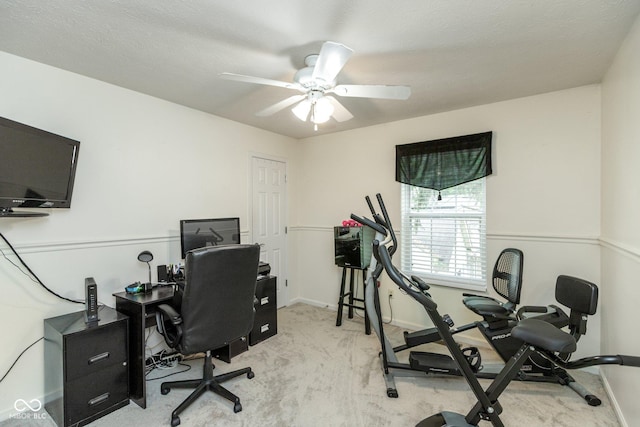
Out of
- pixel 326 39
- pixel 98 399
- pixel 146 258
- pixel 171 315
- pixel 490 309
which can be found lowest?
pixel 98 399

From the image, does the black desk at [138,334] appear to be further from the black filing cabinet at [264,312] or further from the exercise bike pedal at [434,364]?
the exercise bike pedal at [434,364]

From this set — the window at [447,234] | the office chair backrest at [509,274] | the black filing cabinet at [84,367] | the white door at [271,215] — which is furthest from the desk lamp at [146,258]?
Answer: the office chair backrest at [509,274]

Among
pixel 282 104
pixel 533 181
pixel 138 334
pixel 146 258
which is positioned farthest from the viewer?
pixel 533 181

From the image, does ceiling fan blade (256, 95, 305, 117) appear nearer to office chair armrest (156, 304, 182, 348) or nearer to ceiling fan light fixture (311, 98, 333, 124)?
ceiling fan light fixture (311, 98, 333, 124)

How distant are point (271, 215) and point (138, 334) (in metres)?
2.21

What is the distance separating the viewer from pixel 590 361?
1.48 metres

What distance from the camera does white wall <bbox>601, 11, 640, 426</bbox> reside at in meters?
1.73

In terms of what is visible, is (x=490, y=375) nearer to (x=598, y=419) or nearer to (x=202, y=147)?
(x=598, y=419)

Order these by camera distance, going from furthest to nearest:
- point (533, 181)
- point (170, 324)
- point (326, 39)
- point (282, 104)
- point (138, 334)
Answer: point (533, 181) < point (282, 104) < point (138, 334) < point (170, 324) < point (326, 39)

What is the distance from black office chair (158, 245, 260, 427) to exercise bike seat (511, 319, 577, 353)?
1632 millimetres

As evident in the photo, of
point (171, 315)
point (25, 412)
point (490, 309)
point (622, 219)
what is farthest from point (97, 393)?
point (622, 219)

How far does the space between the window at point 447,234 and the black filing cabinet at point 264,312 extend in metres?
1.58

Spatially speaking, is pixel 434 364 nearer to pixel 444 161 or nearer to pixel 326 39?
pixel 444 161

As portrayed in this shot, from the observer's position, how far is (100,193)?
2471 mm
